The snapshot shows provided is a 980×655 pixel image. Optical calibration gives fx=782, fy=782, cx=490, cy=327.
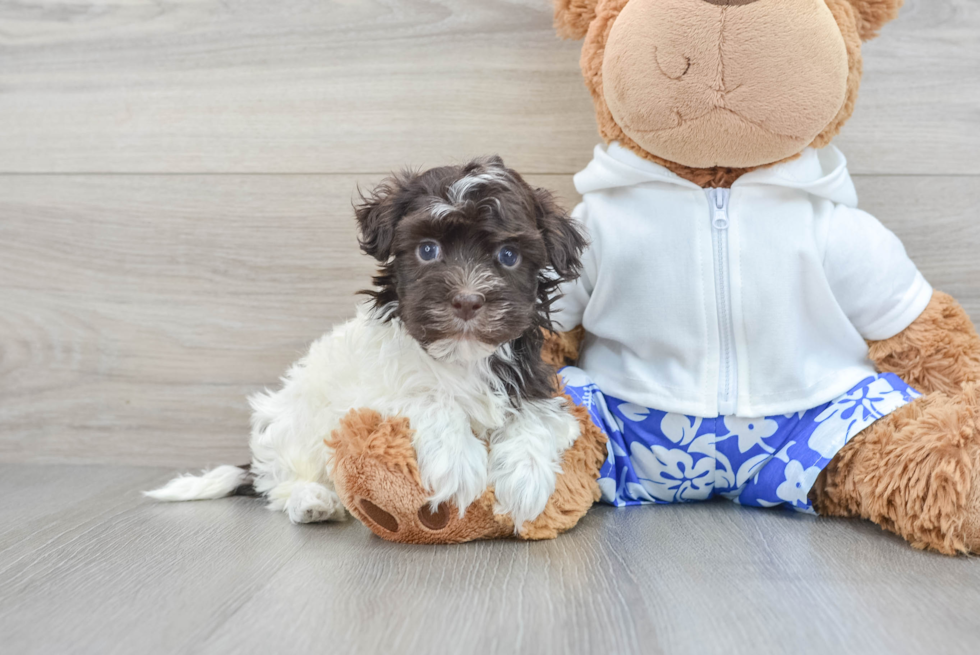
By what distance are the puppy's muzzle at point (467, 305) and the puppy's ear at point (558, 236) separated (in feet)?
0.58

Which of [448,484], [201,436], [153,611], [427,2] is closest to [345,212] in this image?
[427,2]

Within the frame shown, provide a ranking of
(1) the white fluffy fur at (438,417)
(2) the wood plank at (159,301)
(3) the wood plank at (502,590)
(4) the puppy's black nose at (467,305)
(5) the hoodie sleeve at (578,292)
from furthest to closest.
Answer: (2) the wood plank at (159,301), (5) the hoodie sleeve at (578,292), (1) the white fluffy fur at (438,417), (4) the puppy's black nose at (467,305), (3) the wood plank at (502,590)

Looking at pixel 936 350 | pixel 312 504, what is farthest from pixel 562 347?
pixel 936 350

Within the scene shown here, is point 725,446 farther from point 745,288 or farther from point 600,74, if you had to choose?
point 600,74

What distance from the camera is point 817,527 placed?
1.28 metres

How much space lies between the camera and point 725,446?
1.35 metres

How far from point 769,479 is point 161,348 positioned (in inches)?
52.5

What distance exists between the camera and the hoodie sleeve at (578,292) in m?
1.41

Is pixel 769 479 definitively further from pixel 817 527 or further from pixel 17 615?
pixel 17 615

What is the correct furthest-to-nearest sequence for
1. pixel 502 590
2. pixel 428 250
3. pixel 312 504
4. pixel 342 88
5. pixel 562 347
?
pixel 342 88, pixel 562 347, pixel 312 504, pixel 428 250, pixel 502 590

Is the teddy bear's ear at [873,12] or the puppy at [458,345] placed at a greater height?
the teddy bear's ear at [873,12]

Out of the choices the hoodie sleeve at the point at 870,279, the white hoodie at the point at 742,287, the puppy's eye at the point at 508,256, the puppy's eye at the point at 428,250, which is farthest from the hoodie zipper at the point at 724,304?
the puppy's eye at the point at 428,250

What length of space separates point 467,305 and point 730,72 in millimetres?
568

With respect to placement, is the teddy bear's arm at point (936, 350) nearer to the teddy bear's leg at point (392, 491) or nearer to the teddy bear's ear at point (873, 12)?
the teddy bear's ear at point (873, 12)
